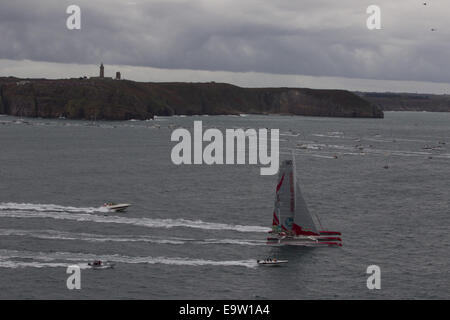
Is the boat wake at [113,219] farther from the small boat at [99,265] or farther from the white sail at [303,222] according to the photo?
the small boat at [99,265]

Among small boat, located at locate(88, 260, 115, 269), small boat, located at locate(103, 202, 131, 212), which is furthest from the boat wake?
small boat, located at locate(88, 260, 115, 269)

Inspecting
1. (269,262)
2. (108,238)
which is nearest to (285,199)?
(269,262)

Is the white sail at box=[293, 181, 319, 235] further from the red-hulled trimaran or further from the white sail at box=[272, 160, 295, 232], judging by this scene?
the white sail at box=[272, 160, 295, 232]

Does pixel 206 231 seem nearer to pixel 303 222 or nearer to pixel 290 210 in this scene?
pixel 290 210
